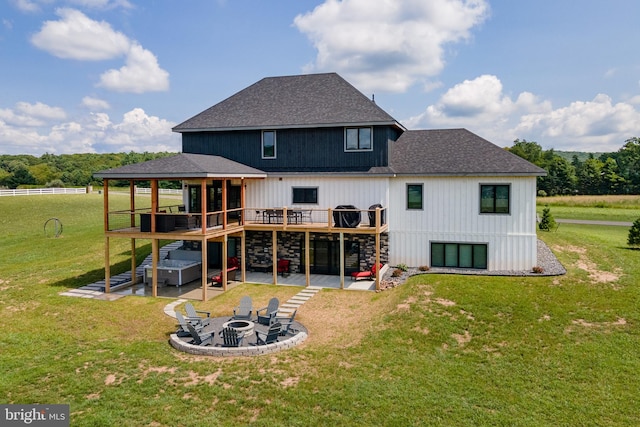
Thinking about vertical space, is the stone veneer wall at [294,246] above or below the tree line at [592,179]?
below

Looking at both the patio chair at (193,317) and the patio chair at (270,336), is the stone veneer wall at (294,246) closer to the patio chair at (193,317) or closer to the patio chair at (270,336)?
the patio chair at (193,317)

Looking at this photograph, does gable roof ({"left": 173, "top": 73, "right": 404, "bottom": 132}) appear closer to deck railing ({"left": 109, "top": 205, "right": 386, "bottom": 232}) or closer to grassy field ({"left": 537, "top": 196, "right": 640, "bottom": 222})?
deck railing ({"left": 109, "top": 205, "right": 386, "bottom": 232})

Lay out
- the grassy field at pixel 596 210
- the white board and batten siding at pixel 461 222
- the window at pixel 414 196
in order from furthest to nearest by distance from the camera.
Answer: the grassy field at pixel 596 210, the window at pixel 414 196, the white board and batten siding at pixel 461 222

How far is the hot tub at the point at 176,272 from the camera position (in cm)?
1978

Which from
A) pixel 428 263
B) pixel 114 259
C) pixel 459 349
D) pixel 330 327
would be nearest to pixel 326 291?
pixel 330 327

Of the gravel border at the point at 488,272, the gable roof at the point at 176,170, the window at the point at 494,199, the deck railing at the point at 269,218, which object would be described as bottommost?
the gravel border at the point at 488,272

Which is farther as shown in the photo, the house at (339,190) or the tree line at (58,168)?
the tree line at (58,168)

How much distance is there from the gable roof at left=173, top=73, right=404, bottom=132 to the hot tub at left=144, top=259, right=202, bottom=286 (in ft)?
24.4

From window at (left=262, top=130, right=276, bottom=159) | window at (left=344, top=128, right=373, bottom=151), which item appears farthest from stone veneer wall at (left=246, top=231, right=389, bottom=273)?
window at (left=344, top=128, right=373, bottom=151)

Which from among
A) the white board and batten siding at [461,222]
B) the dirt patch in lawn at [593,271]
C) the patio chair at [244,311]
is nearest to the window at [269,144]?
the white board and batten siding at [461,222]

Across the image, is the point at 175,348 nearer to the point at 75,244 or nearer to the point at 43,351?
the point at 43,351

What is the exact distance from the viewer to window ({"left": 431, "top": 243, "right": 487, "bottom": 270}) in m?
20.3

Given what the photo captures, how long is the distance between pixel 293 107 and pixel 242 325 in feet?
43.3

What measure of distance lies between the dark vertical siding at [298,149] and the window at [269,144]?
7.7 inches
